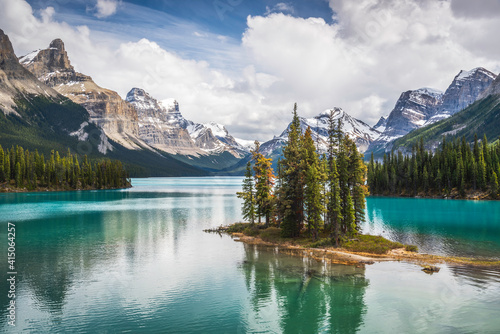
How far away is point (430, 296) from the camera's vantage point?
29.6 meters

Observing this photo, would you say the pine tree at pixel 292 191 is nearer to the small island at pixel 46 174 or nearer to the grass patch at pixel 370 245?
the grass patch at pixel 370 245

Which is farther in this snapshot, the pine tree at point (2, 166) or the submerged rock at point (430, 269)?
the pine tree at point (2, 166)

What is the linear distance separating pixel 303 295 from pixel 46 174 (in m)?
167

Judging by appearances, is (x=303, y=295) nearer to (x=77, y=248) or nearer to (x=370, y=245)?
(x=370, y=245)

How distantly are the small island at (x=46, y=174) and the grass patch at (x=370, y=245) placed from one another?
485 ft

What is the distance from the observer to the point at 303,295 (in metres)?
30.3

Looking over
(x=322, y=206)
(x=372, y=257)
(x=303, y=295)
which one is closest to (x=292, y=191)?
(x=322, y=206)

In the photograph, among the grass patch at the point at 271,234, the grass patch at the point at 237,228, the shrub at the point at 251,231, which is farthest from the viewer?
the grass patch at the point at 237,228

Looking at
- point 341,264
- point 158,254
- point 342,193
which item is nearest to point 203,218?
point 158,254

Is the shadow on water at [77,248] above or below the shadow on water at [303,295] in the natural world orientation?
above

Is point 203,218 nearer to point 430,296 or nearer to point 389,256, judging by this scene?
point 389,256

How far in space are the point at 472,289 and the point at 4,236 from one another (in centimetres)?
6344

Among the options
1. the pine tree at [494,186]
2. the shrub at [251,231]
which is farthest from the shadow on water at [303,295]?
the pine tree at [494,186]

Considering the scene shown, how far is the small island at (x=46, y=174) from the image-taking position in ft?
479
